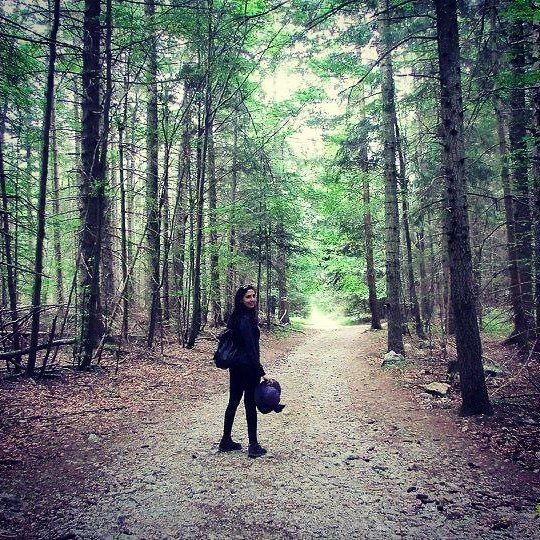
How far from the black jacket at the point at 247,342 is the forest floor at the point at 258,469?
4.18 feet

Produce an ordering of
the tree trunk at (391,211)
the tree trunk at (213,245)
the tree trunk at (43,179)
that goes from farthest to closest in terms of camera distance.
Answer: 1. the tree trunk at (213,245)
2. the tree trunk at (391,211)
3. the tree trunk at (43,179)

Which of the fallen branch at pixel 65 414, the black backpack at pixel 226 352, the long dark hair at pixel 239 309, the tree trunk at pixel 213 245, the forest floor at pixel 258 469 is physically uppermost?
the tree trunk at pixel 213 245

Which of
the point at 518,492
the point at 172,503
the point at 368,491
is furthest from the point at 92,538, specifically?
the point at 518,492

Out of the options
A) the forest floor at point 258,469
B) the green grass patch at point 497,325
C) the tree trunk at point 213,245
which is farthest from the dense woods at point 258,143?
A: the forest floor at point 258,469

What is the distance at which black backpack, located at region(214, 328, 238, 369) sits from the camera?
17.5 ft

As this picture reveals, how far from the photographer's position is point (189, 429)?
261 inches

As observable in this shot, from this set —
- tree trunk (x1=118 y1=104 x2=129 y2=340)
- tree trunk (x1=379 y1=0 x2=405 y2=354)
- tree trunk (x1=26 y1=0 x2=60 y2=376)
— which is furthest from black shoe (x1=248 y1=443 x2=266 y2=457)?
tree trunk (x1=379 y1=0 x2=405 y2=354)

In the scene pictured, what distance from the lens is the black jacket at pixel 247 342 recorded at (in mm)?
5332

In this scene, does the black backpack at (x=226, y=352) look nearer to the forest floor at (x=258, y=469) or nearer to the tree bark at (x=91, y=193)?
the forest floor at (x=258, y=469)

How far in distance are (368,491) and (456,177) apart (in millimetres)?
4924

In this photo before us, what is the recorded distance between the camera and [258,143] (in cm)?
1658

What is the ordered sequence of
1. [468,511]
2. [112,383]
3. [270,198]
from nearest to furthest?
1. [468,511]
2. [112,383]
3. [270,198]

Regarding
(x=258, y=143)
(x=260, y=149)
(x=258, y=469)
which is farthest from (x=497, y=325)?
(x=258, y=469)

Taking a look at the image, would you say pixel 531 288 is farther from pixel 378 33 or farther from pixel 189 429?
pixel 189 429
